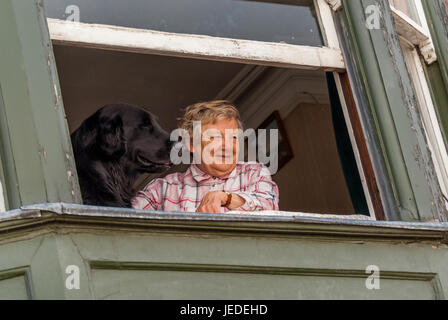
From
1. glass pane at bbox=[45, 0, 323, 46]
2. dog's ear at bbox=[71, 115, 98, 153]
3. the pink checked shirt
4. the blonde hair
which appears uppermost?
glass pane at bbox=[45, 0, 323, 46]

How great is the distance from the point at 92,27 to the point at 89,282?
122cm

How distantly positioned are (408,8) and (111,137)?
1.70 m

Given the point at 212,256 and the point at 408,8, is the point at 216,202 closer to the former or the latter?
the point at 212,256

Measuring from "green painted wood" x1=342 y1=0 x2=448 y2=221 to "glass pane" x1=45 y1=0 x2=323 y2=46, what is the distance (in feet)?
0.74

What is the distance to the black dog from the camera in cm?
637

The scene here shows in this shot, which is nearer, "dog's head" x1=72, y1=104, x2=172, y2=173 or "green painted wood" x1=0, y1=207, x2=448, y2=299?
"green painted wood" x1=0, y1=207, x2=448, y2=299

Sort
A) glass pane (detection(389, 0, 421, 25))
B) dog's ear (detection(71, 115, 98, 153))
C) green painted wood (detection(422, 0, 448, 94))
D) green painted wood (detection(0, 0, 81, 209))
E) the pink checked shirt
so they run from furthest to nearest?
glass pane (detection(389, 0, 421, 25)), green painted wood (detection(422, 0, 448, 94)), dog's ear (detection(71, 115, 98, 153)), the pink checked shirt, green painted wood (detection(0, 0, 81, 209))

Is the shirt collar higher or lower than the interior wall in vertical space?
lower

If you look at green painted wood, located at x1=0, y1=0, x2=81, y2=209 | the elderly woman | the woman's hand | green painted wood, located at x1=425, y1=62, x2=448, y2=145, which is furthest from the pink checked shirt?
green painted wood, located at x1=425, y1=62, x2=448, y2=145

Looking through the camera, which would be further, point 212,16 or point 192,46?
point 212,16

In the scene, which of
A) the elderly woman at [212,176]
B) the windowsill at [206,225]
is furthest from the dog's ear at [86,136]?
the windowsill at [206,225]

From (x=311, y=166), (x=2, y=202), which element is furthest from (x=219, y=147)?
(x=311, y=166)

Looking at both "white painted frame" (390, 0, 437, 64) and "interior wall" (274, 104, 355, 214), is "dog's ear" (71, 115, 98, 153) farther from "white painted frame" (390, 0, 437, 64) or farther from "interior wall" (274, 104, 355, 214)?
"interior wall" (274, 104, 355, 214)

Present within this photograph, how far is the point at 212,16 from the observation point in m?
6.01
